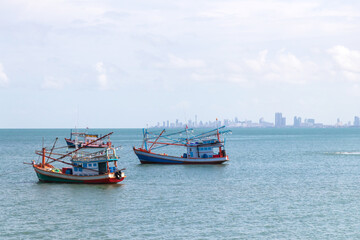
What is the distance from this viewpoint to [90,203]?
55938 millimetres

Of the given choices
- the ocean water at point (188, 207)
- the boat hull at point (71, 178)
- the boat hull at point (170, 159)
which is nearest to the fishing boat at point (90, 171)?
the boat hull at point (71, 178)

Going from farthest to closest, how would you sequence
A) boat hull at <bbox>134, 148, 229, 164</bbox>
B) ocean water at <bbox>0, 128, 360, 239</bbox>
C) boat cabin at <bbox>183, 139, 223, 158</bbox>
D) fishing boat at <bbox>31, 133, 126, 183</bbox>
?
boat cabin at <bbox>183, 139, 223, 158</bbox>, boat hull at <bbox>134, 148, 229, 164</bbox>, fishing boat at <bbox>31, 133, 126, 183</bbox>, ocean water at <bbox>0, 128, 360, 239</bbox>

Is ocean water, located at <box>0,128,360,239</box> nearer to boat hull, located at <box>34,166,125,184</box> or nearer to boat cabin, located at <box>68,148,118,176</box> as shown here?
boat hull, located at <box>34,166,125,184</box>

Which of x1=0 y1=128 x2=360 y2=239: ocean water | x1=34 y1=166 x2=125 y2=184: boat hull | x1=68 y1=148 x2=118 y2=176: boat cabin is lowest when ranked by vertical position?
x1=0 y1=128 x2=360 y2=239: ocean water

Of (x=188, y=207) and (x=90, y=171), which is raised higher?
(x=90, y=171)

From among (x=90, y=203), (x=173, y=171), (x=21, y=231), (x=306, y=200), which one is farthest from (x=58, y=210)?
(x=173, y=171)

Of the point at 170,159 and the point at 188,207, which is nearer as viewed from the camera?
the point at 188,207

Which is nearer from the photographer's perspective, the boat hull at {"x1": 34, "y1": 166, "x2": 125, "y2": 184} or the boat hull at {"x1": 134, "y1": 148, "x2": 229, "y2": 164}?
the boat hull at {"x1": 34, "y1": 166, "x2": 125, "y2": 184}

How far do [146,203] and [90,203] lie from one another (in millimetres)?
5728

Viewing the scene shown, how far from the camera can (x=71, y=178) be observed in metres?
69.3

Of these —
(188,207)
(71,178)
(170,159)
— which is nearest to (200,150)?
(170,159)

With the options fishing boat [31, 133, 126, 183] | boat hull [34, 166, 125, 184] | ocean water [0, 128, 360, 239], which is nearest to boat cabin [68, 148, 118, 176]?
fishing boat [31, 133, 126, 183]

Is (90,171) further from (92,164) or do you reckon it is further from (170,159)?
(170,159)

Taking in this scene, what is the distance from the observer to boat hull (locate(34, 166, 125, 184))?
6819 cm
